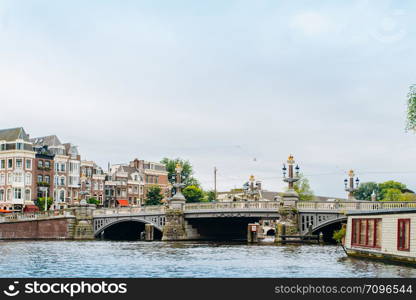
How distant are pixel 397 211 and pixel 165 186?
97090 millimetres

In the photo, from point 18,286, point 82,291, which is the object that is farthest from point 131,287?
point 18,286

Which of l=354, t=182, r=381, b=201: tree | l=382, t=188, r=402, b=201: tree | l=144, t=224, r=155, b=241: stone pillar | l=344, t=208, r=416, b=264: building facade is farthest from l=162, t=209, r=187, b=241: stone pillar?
l=354, t=182, r=381, b=201: tree

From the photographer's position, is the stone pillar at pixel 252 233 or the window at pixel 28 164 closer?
the stone pillar at pixel 252 233

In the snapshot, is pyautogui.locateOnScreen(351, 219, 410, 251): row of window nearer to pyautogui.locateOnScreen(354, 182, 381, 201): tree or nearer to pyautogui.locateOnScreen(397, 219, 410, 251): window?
pyautogui.locateOnScreen(397, 219, 410, 251): window

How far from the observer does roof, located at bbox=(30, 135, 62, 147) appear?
108 m

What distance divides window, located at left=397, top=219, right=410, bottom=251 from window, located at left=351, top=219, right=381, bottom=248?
294 centimetres

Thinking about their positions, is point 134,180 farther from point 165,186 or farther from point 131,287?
point 131,287

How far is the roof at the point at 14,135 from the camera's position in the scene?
102 meters

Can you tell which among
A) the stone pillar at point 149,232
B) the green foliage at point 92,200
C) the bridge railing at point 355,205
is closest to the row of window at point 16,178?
the green foliage at point 92,200

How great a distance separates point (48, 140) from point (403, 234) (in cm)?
8300

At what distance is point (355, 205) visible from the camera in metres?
59.3

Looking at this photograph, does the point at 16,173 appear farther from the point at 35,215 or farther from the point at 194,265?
the point at 194,265

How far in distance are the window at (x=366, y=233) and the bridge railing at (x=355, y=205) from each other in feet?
37.3

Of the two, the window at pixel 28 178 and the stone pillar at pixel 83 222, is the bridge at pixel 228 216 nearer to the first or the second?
the stone pillar at pixel 83 222
